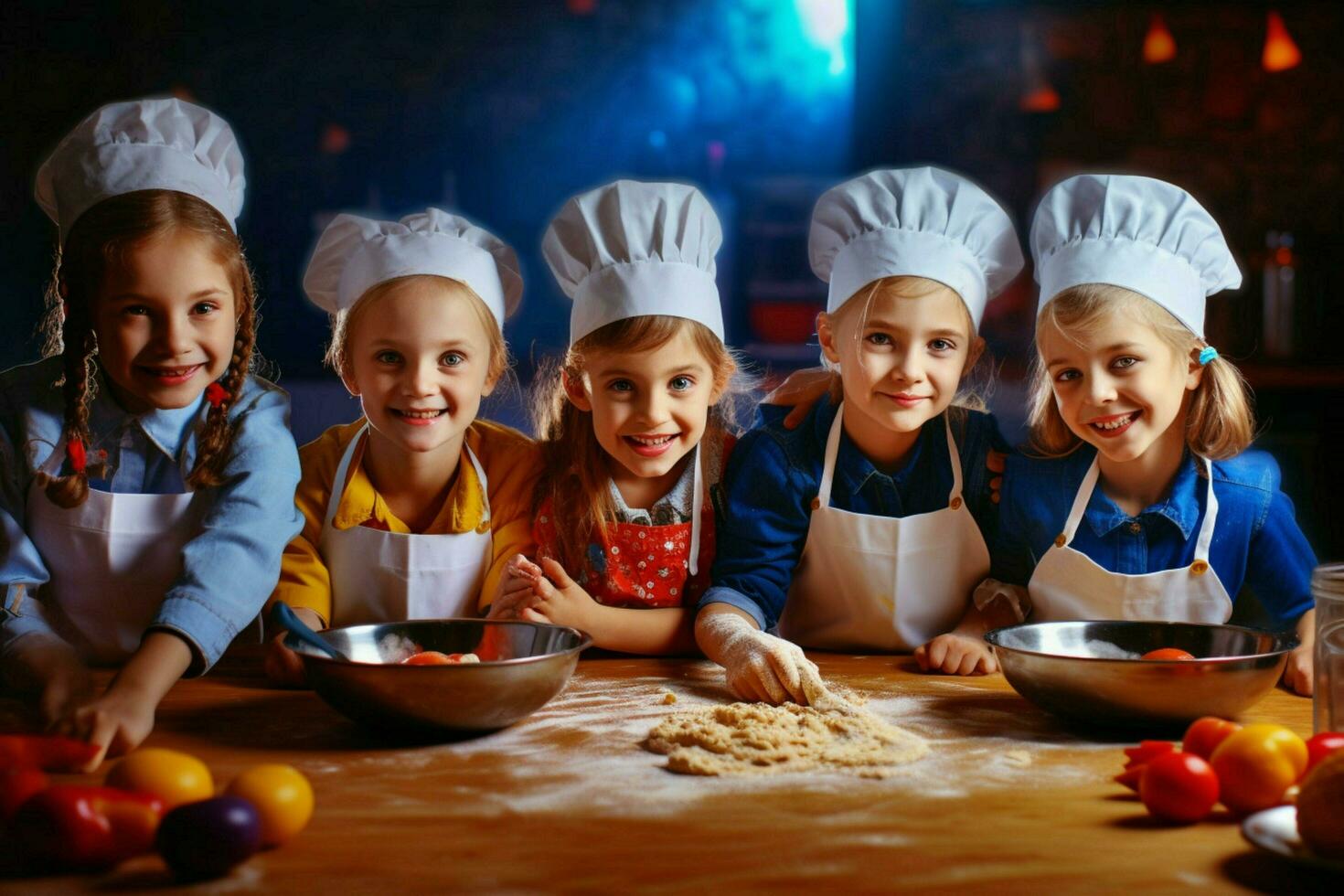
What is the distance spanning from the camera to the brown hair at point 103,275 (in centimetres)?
133

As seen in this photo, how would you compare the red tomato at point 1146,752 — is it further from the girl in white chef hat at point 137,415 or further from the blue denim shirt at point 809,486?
the girl in white chef hat at point 137,415

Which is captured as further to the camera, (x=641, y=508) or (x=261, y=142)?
(x=261, y=142)

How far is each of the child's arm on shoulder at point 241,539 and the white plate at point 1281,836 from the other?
0.94 metres

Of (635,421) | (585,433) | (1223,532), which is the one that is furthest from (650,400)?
(1223,532)

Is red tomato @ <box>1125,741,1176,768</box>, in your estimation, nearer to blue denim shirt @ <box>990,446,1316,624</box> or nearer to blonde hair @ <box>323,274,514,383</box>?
blue denim shirt @ <box>990,446,1316,624</box>

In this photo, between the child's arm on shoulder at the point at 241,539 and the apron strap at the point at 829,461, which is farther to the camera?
the apron strap at the point at 829,461

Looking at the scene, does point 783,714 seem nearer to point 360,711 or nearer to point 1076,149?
point 360,711

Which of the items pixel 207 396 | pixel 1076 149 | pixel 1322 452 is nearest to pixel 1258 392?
pixel 1322 452

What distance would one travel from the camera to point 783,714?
1.13m

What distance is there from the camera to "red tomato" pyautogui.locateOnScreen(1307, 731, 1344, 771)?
34.9 inches

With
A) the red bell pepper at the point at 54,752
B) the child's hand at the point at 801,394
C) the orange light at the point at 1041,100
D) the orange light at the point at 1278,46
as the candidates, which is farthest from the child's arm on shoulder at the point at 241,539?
the orange light at the point at 1278,46

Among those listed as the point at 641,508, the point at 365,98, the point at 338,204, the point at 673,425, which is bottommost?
the point at 641,508

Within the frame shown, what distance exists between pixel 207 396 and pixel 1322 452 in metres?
2.62

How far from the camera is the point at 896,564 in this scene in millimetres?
1591
